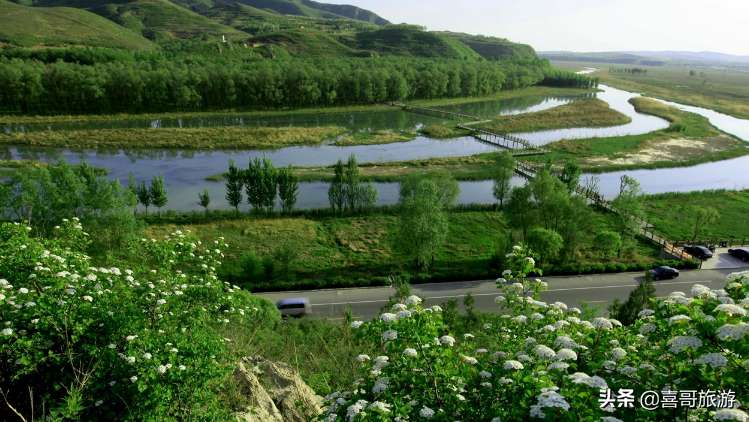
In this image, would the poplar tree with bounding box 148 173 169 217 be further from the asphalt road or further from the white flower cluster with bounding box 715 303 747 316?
the white flower cluster with bounding box 715 303 747 316

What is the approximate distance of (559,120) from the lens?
85688mm

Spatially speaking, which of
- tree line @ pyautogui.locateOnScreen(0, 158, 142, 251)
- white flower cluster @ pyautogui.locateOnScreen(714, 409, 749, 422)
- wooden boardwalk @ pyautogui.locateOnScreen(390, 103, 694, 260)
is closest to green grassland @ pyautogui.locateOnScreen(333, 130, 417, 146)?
wooden boardwalk @ pyautogui.locateOnScreen(390, 103, 694, 260)

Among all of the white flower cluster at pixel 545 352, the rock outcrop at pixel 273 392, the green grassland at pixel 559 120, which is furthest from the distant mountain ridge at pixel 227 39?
the white flower cluster at pixel 545 352

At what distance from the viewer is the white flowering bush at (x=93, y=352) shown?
22.8 feet

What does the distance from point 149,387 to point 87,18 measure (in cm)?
18671

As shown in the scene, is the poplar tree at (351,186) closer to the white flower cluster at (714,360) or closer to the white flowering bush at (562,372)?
the white flowering bush at (562,372)

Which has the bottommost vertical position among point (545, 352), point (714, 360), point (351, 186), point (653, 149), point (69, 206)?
point (69, 206)

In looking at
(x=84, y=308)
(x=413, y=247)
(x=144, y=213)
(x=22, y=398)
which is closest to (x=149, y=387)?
(x=84, y=308)

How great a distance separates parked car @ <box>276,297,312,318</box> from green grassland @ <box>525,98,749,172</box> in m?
44.6

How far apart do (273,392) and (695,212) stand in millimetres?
38206

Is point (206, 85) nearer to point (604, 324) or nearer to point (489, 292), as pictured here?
point (489, 292)

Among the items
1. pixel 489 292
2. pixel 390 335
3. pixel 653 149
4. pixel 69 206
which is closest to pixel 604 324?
pixel 390 335

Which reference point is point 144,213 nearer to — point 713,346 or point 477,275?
point 477,275

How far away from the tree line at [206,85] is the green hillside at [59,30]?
30671mm
